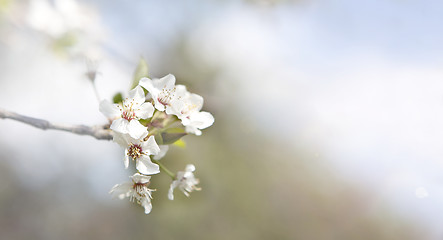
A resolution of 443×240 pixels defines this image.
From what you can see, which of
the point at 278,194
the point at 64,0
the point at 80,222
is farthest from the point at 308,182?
the point at 64,0

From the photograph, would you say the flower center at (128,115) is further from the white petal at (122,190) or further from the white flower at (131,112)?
the white petal at (122,190)

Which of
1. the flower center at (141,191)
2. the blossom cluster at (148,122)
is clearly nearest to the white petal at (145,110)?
the blossom cluster at (148,122)

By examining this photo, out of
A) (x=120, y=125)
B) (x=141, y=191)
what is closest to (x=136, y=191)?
(x=141, y=191)

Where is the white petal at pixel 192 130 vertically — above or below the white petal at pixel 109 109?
above

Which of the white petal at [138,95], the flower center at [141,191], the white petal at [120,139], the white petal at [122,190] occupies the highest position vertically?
the white petal at [138,95]

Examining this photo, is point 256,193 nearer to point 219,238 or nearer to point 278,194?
point 278,194

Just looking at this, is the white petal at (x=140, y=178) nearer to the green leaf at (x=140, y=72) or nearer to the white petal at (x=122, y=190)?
the white petal at (x=122, y=190)
